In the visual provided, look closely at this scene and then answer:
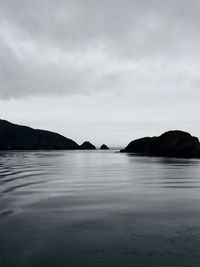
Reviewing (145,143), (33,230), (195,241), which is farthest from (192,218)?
(145,143)

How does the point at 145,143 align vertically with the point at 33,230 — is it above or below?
above

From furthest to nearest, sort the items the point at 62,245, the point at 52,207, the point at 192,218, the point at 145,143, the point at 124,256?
the point at 145,143, the point at 52,207, the point at 192,218, the point at 62,245, the point at 124,256

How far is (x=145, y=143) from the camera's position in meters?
138

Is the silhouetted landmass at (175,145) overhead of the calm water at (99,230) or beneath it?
overhead

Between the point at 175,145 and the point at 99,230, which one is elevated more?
the point at 175,145

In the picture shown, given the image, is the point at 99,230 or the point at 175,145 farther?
the point at 175,145

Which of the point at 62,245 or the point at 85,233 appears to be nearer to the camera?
the point at 62,245

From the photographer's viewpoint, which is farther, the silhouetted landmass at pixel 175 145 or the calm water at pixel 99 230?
the silhouetted landmass at pixel 175 145

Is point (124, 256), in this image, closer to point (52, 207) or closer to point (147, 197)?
point (52, 207)

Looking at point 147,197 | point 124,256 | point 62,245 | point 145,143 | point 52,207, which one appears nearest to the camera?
point 124,256

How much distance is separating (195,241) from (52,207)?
757 centimetres

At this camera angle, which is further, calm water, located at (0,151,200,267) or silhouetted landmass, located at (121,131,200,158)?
silhouetted landmass, located at (121,131,200,158)

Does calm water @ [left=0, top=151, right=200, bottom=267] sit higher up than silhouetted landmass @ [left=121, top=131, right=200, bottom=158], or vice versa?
silhouetted landmass @ [left=121, top=131, right=200, bottom=158]

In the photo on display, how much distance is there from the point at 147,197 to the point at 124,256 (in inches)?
370
